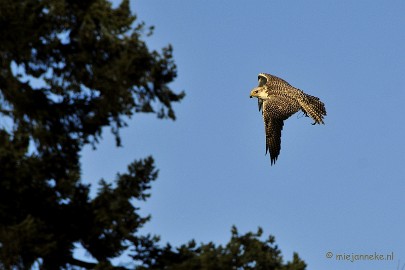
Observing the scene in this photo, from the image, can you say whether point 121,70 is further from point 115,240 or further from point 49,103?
point 115,240

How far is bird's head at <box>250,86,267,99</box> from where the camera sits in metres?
26.4

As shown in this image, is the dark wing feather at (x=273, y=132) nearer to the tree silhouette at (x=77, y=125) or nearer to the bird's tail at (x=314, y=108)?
the bird's tail at (x=314, y=108)

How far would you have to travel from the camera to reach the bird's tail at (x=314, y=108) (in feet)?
79.8

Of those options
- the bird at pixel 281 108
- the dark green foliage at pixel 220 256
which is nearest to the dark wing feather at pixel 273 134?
the bird at pixel 281 108

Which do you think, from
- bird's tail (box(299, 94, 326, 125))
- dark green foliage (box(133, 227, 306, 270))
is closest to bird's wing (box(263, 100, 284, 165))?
bird's tail (box(299, 94, 326, 125))

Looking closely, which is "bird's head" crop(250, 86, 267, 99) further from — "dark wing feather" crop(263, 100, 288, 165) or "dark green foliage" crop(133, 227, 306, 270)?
"dark green foliage" crop(133, 227, 306, 270)

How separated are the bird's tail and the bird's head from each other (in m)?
1.54

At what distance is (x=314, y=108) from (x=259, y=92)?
97.8 inches

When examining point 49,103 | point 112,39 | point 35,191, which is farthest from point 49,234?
point 112,39

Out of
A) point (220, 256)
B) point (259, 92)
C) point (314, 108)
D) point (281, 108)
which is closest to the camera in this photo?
point (220, 256)

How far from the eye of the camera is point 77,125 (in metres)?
13.4

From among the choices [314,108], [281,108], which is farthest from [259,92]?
[314,108]

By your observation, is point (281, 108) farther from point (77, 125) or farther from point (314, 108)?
point (77, 125)

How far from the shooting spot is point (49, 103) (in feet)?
44.3
